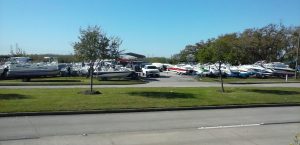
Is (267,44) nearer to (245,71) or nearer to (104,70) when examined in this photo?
(245,71)

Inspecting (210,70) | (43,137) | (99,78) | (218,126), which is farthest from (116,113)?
(210,70)

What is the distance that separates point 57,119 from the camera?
1429 centimetres

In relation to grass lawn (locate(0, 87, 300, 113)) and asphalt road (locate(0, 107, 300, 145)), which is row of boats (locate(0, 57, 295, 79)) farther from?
asphalt road (locate(0, 107, 300, 145))

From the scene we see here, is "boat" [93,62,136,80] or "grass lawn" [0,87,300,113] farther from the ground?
"boat" [93,62,136,80]

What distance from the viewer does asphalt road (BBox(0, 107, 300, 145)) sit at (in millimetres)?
10883

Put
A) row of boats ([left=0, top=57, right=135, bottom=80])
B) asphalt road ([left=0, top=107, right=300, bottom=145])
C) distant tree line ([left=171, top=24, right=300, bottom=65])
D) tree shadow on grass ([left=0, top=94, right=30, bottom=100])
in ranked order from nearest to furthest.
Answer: asphalt road ([left=0, top=107, right=300, bottom=145]), tree shadow on grass ([left=0, top=94, right=30, bottom=100]), row of boats ([left=0, top=57, right=135, bottom=80]), distant tree line ([left=171, top=24, right=300, bottom=65])

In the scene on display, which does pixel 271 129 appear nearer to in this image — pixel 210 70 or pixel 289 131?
pixel 289 131

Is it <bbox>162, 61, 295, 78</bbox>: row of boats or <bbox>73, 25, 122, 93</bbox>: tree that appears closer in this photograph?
<bbox>73, 25, 122, 93</bbox>: tree

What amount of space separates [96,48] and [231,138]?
13.6 metres

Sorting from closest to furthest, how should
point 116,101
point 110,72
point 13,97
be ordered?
point 116,101
point 13,97
point 110,72

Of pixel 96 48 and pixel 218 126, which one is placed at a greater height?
pixel 96 48

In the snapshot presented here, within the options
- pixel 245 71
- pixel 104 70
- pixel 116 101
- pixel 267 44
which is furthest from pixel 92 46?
pixel 267 44

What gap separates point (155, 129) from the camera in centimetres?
1275

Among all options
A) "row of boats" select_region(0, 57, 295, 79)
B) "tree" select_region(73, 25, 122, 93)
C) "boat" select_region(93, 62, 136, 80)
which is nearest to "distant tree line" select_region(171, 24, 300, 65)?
"row of boats" select_region(0, 57, 295, 79)
